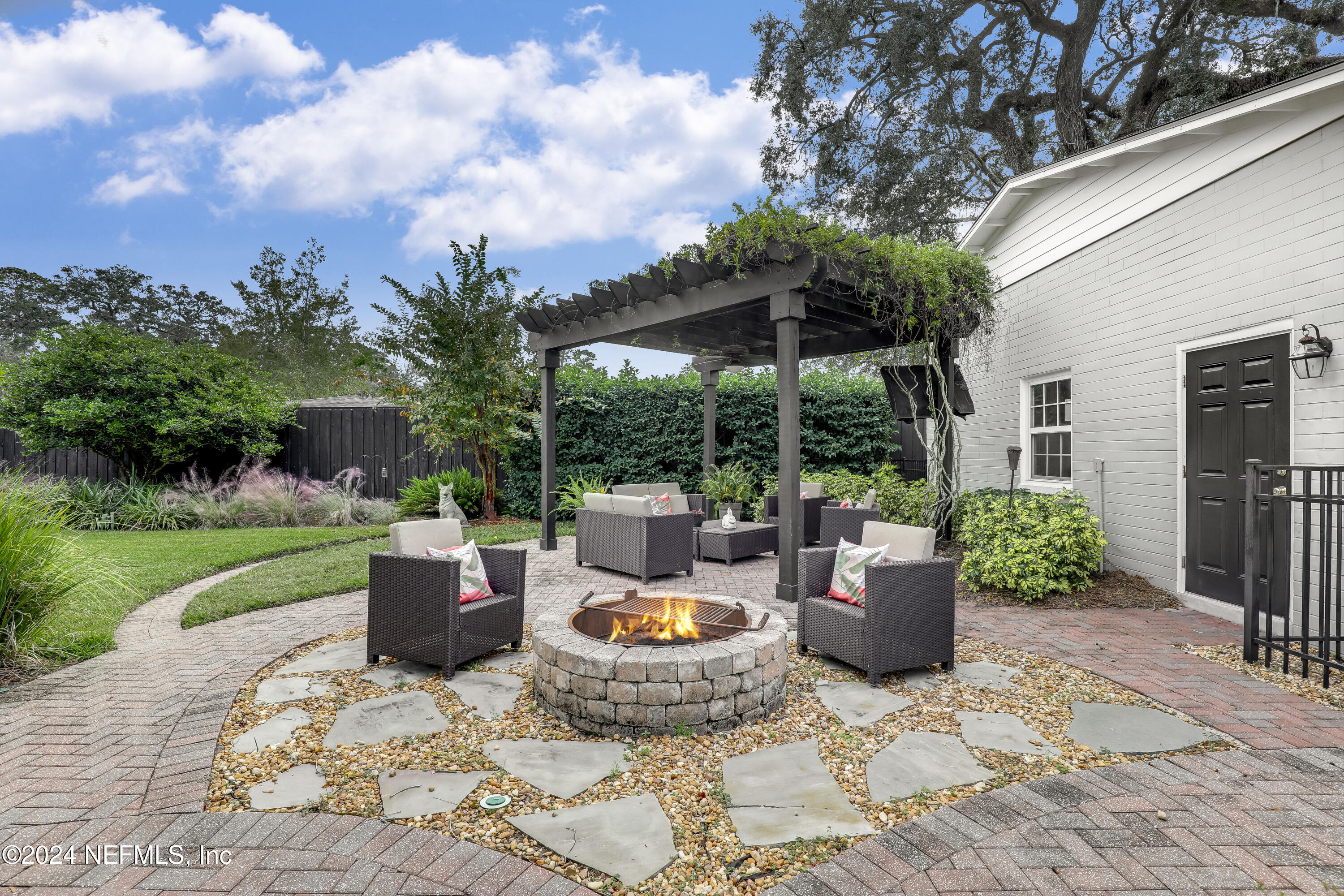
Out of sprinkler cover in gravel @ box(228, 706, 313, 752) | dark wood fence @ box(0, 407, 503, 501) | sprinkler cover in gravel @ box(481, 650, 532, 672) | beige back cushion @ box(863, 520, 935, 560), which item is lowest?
sprinkler cover in gravel @ box(481, 650, 532, 672)

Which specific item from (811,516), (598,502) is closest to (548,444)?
(598,502)

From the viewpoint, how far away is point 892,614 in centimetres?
318

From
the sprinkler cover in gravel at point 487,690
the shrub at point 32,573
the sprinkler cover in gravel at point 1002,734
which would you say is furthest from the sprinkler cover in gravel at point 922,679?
the shrub at point 32,573

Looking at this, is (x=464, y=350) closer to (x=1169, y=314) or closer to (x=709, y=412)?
(x=709, y=412)

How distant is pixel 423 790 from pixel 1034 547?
4.71 meters

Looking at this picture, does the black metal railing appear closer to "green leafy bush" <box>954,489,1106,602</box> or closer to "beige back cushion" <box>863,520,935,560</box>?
"green leafy bush" <box>954,489,1106,602</box>

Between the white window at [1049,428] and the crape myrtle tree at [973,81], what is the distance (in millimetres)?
5878

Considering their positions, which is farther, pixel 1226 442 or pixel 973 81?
pixel 973 81

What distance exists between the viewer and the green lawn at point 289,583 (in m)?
4.53

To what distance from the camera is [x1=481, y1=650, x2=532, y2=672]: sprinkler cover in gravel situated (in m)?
3.39

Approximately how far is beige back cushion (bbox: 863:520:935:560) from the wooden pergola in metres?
0.54

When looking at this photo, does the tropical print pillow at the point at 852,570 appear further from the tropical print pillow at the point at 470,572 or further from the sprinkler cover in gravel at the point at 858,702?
the tropical print pillow at the point at 470,572

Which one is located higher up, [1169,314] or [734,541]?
[1169,314]

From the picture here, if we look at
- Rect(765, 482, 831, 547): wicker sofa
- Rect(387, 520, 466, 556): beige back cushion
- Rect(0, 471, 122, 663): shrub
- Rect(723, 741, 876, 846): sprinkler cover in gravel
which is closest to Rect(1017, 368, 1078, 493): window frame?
Rect(765, 482, 831, 547): wicker sofa
